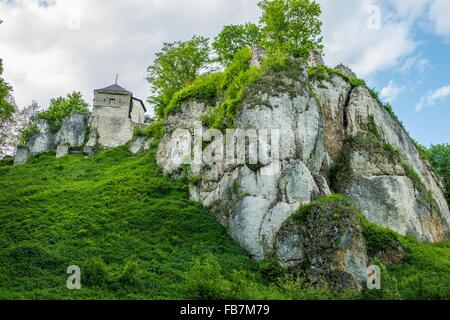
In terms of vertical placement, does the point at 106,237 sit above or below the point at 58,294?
above

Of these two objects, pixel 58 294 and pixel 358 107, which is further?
pixel 358 107

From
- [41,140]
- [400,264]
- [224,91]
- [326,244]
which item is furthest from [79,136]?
[400,264]

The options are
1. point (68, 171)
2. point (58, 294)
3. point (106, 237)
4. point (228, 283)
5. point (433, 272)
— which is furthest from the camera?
point (68, 171)

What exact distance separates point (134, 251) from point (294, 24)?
27818 millimetres

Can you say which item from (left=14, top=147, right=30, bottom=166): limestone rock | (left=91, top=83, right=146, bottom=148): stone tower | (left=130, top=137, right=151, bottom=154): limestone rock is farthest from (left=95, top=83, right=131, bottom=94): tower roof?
(left=14, top=147, right=30, bottom=166): limestone rock

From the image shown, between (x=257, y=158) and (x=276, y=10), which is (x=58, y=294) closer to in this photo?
(x=257, y=158)

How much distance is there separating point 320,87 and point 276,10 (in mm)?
12664

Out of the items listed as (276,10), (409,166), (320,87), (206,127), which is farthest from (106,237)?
(276,10)

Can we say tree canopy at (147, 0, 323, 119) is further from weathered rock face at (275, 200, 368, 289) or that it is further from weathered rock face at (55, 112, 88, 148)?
weathered rock face at (275, 200, 368, 289)

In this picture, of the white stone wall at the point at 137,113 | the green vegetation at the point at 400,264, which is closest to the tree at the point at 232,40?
the white stone wall at the point at 137,113
